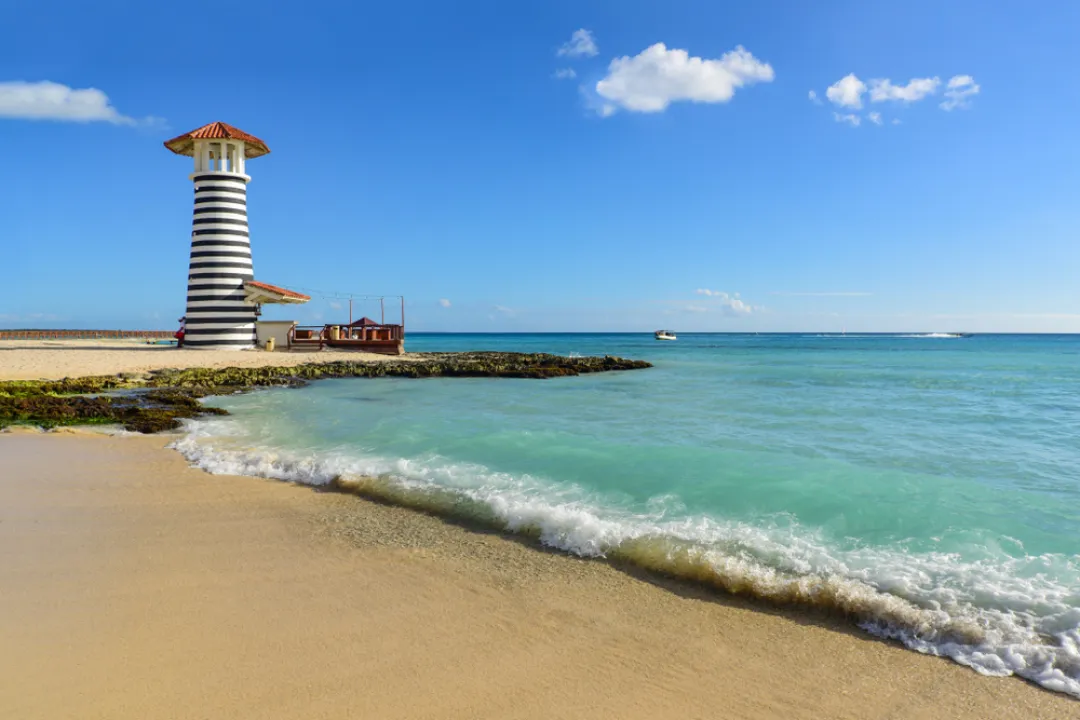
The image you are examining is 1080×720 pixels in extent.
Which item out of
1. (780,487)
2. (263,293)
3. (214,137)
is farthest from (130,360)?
(780,487)

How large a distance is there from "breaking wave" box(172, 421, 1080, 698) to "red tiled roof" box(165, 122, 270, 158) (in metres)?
24.1

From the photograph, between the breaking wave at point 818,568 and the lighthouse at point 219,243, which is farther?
the lighthouse at point 219,243

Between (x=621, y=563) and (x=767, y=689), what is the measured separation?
1.83 m

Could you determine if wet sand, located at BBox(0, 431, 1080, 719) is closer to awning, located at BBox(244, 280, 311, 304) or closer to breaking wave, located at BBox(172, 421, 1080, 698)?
breaking wave, located at BBox(172, 421, 1080, 698)

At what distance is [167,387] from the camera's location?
57.4 ft

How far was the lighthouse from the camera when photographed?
26.8 metres

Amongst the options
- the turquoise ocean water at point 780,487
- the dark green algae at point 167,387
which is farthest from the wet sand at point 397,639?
the dark green algae at point 167,387

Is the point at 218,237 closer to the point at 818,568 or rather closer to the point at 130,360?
the point at 130,360

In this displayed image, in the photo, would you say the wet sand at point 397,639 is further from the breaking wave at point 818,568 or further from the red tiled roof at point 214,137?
the red tiled roof at point 214,137

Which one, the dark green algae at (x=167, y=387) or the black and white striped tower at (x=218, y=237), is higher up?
the black and white striped tower at (x=218, y=237)

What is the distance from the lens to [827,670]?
3.44m

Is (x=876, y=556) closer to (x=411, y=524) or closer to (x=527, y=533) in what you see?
(x=527, y=533)

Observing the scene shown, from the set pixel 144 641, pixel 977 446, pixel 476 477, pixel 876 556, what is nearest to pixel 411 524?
pixel 476 477

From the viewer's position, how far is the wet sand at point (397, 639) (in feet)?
9.93
